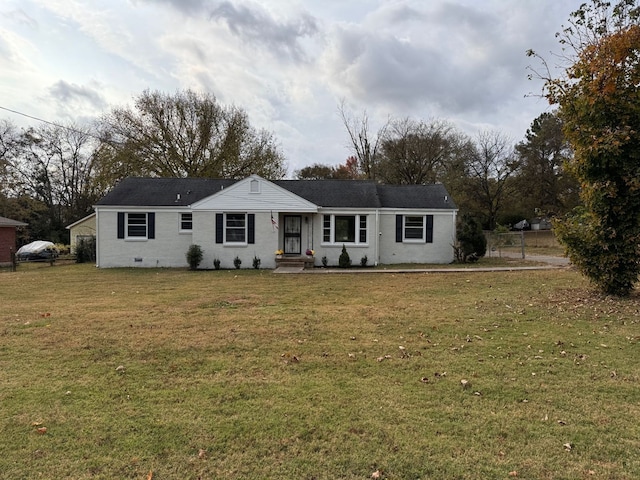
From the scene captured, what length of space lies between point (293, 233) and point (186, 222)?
5.14 m

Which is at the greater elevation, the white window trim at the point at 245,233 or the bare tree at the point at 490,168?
the bare tree at the point at 490,168

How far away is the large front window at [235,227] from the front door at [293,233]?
1.99 m

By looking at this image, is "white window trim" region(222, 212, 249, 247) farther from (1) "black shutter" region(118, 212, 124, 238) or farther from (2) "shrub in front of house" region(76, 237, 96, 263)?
(2) "shrub in front of house" region(76, 237, 96, 263)

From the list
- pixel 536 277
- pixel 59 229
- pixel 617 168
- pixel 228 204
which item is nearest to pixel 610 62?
pixel 617 168

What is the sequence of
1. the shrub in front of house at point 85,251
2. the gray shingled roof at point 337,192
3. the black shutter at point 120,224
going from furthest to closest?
1. the shrub in front of house at point 85,251
2. the black shutter at point 120,224
3. the gray shingled roof at point 337,192

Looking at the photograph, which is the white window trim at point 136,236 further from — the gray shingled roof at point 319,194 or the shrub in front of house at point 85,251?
the shrub in front of house at point 85,251

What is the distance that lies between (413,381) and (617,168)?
731 cm

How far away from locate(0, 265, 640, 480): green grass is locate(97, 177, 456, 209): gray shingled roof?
36.3 ft

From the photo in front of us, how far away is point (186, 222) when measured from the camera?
19031mm

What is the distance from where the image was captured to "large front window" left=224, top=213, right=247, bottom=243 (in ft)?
58.3

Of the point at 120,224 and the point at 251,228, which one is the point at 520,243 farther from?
the point at 120,224

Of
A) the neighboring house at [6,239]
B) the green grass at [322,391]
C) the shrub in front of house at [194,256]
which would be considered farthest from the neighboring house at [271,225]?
the neighboring house at [6,239]

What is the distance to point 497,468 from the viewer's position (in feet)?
9.00

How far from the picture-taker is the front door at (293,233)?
61.1ft
